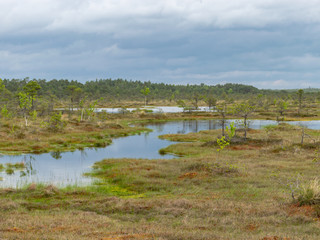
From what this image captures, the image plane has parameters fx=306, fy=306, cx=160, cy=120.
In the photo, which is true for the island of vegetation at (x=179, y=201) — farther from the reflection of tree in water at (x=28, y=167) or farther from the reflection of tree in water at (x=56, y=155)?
the reflection of tree in water at (x=56, y=155)

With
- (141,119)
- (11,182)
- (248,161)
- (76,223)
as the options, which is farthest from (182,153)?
(141,119)

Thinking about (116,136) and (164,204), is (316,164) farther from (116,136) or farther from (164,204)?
(116,136)

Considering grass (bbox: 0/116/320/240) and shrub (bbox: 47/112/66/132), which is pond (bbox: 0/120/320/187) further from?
shrub (bbox: 47/112/66/132)

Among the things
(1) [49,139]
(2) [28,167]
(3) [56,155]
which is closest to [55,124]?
(1) [49,139]

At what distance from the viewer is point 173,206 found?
15742mm

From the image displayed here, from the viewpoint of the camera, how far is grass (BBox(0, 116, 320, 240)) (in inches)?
447

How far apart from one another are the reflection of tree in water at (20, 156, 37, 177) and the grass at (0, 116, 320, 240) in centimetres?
660

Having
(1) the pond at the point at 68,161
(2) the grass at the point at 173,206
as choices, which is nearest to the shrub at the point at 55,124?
(1) the pond at the point at 68,161

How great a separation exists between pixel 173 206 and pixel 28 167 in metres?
22.7

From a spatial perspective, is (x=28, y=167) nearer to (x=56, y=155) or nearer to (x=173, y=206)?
(x=56, y=155)

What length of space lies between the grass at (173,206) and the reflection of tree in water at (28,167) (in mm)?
6602

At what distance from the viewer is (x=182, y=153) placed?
133 feet

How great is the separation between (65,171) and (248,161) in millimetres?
18339

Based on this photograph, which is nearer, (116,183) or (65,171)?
(116,183)
